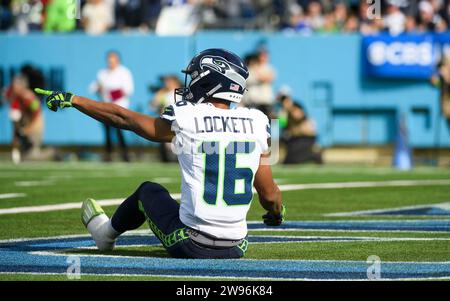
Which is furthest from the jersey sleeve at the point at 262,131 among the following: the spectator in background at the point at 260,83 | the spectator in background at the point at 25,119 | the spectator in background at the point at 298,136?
the spectator in background at the point at 25,119

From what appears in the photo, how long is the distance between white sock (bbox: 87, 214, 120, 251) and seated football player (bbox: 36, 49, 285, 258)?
15.4 inches

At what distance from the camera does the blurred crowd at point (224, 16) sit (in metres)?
21.9

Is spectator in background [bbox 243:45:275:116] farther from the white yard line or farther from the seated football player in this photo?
the seated football player

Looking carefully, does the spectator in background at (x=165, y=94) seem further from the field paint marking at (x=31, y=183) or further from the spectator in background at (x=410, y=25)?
the field paint marking at (x=31, y=183)

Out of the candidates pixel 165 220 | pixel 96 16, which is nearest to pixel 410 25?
pixel 96 16

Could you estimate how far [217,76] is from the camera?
753 cm

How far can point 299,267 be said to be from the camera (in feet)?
23.6

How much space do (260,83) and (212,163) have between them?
13.8 meters

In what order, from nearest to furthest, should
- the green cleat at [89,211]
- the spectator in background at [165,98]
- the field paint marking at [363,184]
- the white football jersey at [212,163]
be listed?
the white football jersey at [212,163] → the green cleat at [89,211] → the field paint marking at [363,184] → the spectator in background at [165,98]

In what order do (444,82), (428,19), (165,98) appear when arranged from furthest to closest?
(428,19)
(165,98)
(444,82)

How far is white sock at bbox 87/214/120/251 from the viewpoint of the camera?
799 cm

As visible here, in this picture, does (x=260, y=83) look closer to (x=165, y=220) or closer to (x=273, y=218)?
(x=273, y=218)

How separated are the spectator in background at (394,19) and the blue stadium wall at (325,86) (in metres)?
0.64

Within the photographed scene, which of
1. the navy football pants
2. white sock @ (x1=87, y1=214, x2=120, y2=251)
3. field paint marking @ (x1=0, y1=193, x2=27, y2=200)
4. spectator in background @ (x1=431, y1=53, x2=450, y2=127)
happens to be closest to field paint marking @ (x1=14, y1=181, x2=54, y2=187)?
field paint marking @ (x1=0, y1=193, x2=27, y2=200)
